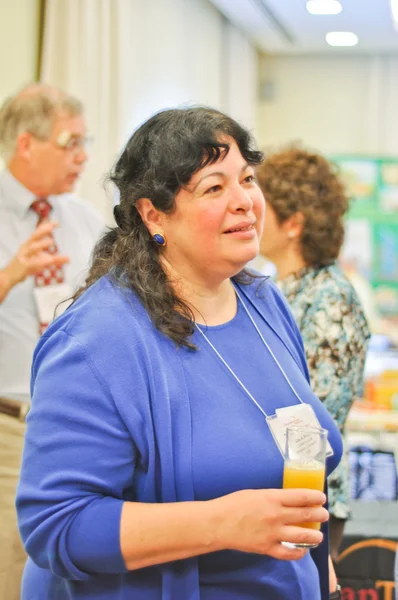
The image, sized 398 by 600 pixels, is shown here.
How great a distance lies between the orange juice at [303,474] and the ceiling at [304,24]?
5.81 m

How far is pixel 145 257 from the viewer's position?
1.47 metres

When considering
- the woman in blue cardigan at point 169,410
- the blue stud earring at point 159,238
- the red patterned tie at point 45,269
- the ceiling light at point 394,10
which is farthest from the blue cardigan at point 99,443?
the ceiling light at point 394,10

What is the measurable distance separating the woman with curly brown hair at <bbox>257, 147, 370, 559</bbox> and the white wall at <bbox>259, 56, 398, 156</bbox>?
255 inches

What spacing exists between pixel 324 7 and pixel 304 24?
769 millimetres

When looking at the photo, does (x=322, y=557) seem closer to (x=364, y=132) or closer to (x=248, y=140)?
(x=248, y=140)

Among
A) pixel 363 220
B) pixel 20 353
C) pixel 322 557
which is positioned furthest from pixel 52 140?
pixel 363 220

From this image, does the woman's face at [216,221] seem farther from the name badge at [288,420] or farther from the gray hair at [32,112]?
the gray hair at [32,112]

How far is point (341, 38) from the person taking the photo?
8.05m

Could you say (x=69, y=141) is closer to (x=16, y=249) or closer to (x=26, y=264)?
(x=16, y=249)

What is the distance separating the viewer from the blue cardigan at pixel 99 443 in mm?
1255

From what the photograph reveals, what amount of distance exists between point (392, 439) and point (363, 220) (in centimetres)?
431

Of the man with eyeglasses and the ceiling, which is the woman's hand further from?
the ceiling

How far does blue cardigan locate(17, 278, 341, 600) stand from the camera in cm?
125

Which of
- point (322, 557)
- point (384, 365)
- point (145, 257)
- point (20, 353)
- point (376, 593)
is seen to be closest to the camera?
point (145, 257)
